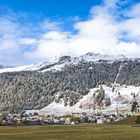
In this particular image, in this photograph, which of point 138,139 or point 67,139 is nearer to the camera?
point 138,139

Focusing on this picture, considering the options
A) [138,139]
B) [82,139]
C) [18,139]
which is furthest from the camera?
[18,139]

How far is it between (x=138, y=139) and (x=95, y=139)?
999cm

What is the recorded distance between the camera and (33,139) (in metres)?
102

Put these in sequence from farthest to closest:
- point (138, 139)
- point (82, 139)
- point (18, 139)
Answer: point (18, 139), point (82, 139), point (138, 139)

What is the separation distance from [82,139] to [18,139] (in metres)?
16.7

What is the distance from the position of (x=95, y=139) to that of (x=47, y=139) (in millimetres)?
11106

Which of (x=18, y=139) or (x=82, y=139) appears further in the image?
(x=18, y=139)

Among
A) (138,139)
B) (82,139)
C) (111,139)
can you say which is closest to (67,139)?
(82,139)

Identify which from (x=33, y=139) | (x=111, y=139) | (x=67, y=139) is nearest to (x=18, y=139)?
(x=33, y=139)

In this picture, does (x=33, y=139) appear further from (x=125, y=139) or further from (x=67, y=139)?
(x=125, y=139)

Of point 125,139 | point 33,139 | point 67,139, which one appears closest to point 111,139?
point 125,139

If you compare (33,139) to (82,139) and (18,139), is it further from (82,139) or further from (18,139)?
(82,139)

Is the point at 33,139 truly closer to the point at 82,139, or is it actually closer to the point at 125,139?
the point at 82,139

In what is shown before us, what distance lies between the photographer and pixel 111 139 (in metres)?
93.4
